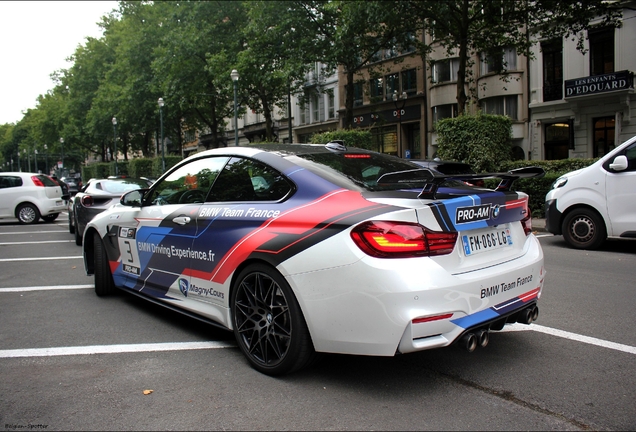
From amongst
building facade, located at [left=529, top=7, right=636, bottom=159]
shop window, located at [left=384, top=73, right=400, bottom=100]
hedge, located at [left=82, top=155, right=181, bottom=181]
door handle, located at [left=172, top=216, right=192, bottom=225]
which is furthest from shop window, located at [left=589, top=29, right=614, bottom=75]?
door handle, located at [left=172, top=216, right=192, bottom=225]

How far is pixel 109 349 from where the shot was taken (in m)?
4.19

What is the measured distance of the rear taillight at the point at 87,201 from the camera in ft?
34.9

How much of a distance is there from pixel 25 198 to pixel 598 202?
16870mm

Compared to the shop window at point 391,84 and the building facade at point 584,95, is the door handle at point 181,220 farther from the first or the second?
the shop window at point 391,84

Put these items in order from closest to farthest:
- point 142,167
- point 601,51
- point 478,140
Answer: point 478,140, point 601,51, point 142,167

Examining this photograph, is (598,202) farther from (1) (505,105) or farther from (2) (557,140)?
(1) (505,105)

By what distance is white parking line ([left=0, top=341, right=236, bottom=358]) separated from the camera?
4.13m

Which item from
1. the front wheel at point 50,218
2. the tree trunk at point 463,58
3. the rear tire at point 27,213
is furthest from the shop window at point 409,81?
the rear tire at point 27,213

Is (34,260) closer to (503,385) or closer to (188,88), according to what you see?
(503,385)

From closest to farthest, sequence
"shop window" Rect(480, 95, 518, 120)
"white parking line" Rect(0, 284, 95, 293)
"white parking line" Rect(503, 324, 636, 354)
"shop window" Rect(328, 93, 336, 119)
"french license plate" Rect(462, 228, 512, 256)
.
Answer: "french license plate" Rect(462, 228, 512, 256), "white parking line" Rect(503, 324, 636, 354), "white parking line" Rect(0, 284, 95, 293), "shop window" Rect(480, 95, 518, 120), "shop window" Rect(328, 93, 336, 119)

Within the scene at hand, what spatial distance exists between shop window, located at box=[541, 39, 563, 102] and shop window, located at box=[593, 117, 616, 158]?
2.77 m

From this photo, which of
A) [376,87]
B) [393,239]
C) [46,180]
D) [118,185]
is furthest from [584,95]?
[393,239]

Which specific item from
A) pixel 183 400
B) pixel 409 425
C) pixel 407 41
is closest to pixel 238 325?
pixel 183 400

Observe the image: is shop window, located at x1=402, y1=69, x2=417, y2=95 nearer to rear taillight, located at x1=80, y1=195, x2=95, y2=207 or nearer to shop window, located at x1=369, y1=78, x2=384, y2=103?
shop window, located at x1=369, y1=78, x2=384, y2=103
